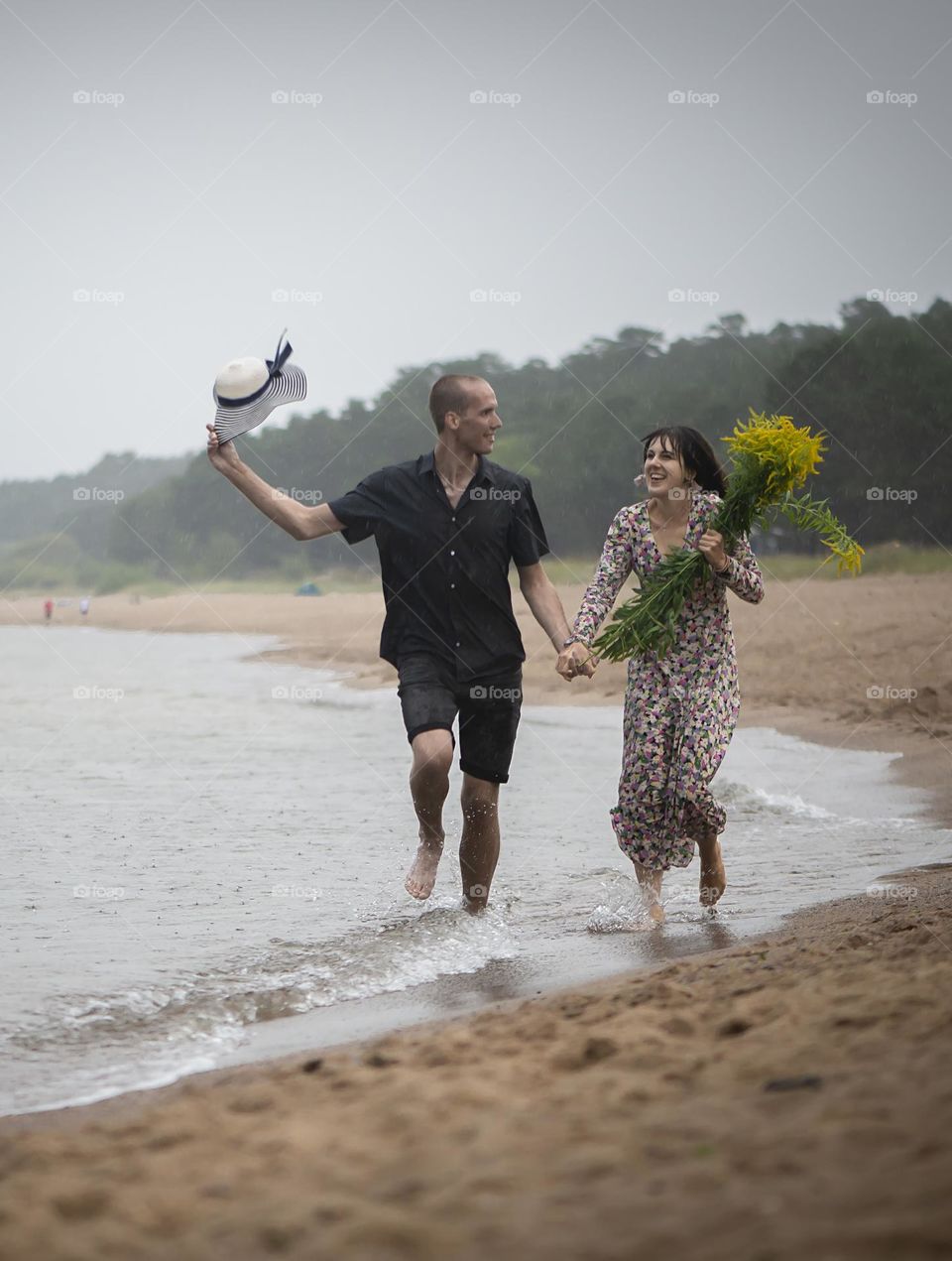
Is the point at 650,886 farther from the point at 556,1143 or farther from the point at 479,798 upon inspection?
the point at 556,1143

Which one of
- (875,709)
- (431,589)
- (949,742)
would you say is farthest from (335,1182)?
(875,709)

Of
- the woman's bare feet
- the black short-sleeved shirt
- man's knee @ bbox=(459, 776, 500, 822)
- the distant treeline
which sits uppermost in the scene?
the distant treeline

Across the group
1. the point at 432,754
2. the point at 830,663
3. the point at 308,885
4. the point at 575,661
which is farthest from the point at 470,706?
the point at 830,663

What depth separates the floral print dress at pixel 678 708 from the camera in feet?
18.2

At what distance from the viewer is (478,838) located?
5.80 m

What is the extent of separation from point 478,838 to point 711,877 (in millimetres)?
956

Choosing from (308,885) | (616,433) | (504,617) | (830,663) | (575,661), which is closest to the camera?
(575,661)

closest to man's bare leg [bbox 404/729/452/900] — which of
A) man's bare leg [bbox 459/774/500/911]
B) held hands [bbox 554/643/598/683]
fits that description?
man's bare leg [bbox 459/774/500/911]

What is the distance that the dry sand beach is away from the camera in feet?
7.12

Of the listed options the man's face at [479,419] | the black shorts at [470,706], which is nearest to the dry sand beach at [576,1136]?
the black shorts at [470,706]

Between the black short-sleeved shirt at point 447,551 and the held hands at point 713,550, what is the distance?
67 centimetres

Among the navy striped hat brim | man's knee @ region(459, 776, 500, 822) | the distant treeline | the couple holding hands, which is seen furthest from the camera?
the distant treeline

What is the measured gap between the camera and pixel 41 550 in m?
81.1

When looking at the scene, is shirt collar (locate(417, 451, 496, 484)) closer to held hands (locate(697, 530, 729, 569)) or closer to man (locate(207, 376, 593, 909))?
man (locate(207, 376, 593, 909))
